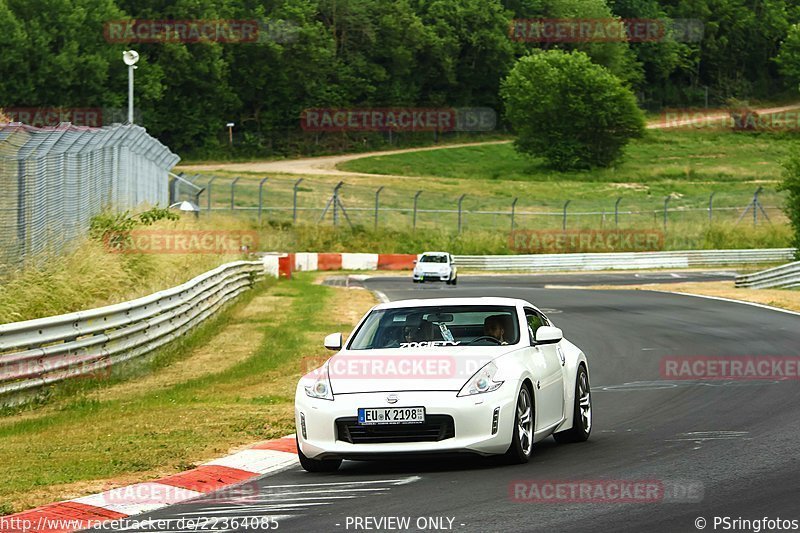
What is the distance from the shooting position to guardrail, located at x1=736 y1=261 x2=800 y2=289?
37938 millimetres

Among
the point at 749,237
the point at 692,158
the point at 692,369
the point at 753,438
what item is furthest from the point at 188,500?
the point at 692,158

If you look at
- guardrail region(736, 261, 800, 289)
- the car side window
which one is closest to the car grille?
the car side window

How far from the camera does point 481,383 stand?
9422 mm

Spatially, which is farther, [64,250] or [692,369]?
[64,250]

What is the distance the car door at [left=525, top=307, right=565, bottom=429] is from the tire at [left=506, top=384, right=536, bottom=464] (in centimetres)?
19

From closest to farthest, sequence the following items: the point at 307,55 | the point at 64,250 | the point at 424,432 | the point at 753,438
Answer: the point at 424,432
the point at 753,438
the point at 64,250
the point at 307,55

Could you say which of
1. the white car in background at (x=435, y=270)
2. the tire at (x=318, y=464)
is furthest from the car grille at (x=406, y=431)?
the white car in background at (x=435, y=270)

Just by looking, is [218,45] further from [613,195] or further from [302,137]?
[613,195]

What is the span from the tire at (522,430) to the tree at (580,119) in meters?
98.1

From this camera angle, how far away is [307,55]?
371 ft

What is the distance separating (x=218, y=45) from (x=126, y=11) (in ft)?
26.1

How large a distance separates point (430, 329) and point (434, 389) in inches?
49.1

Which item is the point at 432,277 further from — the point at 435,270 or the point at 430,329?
the point at 430,329

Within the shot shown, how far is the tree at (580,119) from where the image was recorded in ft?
354
